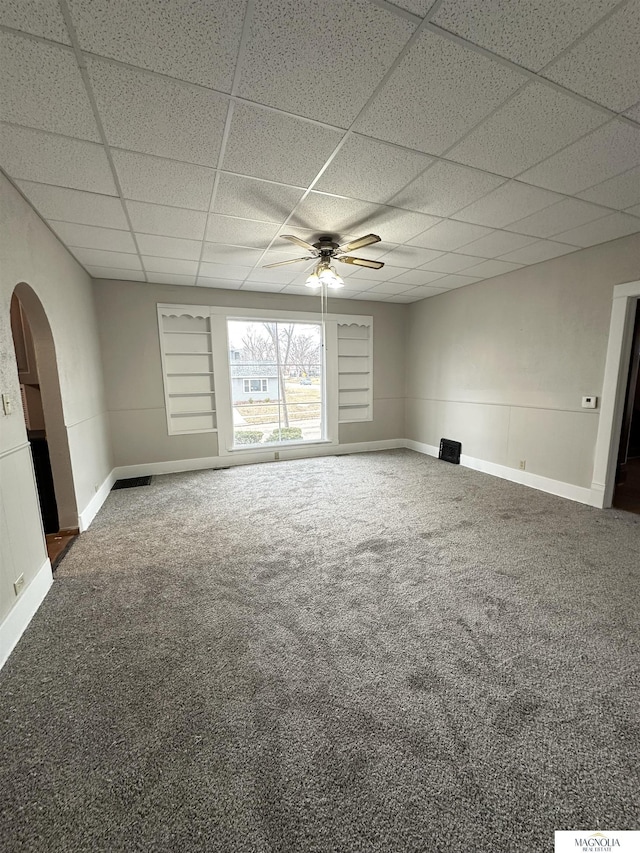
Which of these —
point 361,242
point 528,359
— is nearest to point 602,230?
point 528,359

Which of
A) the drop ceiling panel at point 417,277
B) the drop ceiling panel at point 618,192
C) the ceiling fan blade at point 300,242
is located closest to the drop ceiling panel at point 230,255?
the ceiling fan blade at point 300,242

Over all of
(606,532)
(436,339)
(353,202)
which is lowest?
(606,532)

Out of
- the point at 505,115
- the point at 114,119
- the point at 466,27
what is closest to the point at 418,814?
the point at 466,27

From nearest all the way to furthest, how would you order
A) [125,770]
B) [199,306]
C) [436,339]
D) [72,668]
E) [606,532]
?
[125,770], [72,668], [606,532], [199,306], [436,339]

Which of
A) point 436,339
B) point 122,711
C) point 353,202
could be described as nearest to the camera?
point 122,711

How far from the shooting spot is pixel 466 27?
1.25 metres

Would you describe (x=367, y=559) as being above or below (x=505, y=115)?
below

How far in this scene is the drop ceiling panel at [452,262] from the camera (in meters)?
3.62

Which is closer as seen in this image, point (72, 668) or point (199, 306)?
point (72, 668)

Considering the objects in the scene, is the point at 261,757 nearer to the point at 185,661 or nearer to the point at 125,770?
the point at 125,770

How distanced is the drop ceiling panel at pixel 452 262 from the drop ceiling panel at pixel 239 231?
72.9 inches

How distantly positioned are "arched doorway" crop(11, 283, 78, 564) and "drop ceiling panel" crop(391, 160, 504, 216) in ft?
9.38

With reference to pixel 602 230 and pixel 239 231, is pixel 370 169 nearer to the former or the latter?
pixel 239 231

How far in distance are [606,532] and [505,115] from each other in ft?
10.3
